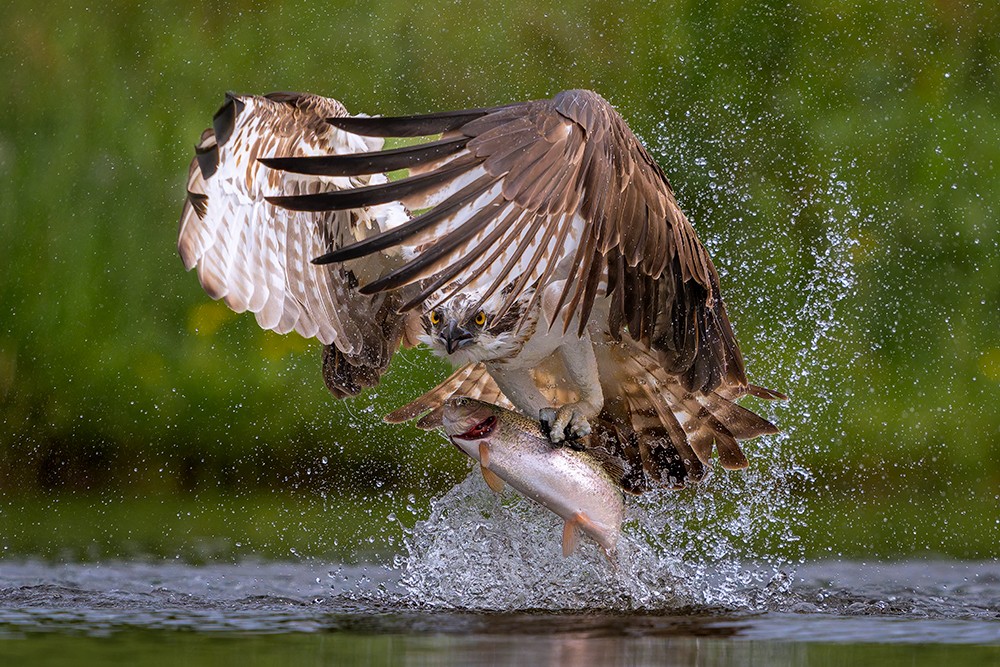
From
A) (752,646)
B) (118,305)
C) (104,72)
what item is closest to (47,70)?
(104,72)

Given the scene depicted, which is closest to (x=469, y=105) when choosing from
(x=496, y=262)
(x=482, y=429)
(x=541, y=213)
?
(x=482, y=429)

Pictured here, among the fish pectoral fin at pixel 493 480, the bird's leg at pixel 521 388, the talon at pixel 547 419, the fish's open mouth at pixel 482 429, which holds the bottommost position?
the fish pectoral fin at pixel 493 480

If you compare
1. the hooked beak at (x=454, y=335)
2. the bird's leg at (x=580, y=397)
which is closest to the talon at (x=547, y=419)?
the bird's leg at (x=580, y=397)

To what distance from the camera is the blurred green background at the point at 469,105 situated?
10562 millimetres

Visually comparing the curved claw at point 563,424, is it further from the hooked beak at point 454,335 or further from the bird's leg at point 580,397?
the hooked beak at point 454,335

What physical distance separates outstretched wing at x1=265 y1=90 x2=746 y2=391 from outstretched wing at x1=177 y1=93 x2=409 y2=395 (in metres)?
0.72

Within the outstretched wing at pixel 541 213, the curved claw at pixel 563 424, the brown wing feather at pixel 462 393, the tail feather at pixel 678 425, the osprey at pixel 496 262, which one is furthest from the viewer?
the brown wing feather at pixel 462 393

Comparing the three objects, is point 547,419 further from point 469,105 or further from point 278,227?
point 469,105

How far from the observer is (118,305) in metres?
11.0

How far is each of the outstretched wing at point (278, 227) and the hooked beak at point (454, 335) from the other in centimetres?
67

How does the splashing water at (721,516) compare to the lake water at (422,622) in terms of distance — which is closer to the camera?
the lake water at (422,622)

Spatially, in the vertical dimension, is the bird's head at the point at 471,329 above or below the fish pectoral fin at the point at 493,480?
above

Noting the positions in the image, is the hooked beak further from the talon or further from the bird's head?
the talon

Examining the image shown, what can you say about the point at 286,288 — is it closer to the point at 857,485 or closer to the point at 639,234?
the point at 639,234
